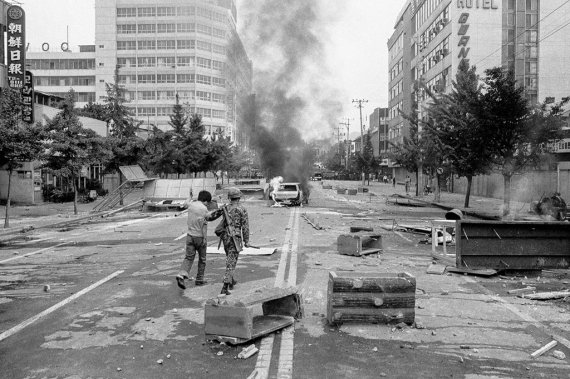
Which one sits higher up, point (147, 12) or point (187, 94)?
point (147, 12)

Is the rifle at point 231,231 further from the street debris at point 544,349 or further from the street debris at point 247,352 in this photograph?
the street debris at point 544,349

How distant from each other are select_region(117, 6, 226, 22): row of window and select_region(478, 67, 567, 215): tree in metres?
61.5

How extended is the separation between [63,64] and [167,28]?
2085 centimetres

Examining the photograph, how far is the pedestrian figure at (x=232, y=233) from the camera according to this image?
26.7ft

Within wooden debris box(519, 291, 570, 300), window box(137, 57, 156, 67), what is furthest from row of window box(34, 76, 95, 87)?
wooden debris box(519, 291, 570, 300)

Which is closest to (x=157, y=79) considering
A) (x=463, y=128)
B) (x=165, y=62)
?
(x=165, y=62)

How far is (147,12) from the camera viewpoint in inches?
3531

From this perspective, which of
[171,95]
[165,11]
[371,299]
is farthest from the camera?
[171,95]

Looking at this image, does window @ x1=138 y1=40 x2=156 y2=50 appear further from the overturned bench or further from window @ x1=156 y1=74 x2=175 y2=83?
the overturned bench

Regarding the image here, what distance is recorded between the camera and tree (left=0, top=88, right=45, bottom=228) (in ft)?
63.6

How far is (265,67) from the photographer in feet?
146

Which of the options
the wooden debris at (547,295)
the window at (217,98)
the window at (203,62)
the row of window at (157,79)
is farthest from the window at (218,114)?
the wooden debris at (547,295)

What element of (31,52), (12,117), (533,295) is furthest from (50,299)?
(31,52)

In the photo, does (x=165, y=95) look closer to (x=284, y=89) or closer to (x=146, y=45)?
(x=146, y=45)
